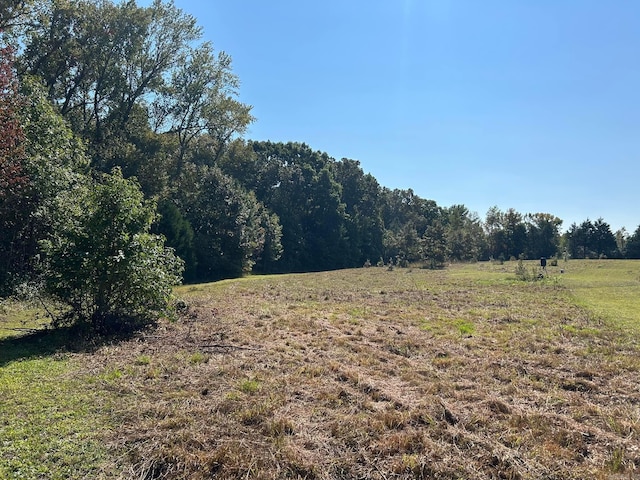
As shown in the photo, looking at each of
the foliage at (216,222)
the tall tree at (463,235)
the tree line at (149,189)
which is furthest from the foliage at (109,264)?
the tall tree at (463,235)

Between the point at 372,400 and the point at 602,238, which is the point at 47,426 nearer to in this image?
the point at 372,400

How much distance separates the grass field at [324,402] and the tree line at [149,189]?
76.1 inches

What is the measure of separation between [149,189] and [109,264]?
2182cm

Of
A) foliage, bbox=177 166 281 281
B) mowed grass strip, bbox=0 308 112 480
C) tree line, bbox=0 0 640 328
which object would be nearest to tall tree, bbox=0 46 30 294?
tree line, bbox=0 0 640 328

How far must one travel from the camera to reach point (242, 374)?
6102mm

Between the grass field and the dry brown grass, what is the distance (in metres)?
0.02

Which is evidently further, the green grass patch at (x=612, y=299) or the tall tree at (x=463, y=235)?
the tall tree at (x=463, y=235)

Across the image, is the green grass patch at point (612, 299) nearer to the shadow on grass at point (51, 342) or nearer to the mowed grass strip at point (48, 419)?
the mowed grass strip at point (48, 419)

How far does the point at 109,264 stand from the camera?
7.98 meters

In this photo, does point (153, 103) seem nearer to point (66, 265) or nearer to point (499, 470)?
point (66, 265)

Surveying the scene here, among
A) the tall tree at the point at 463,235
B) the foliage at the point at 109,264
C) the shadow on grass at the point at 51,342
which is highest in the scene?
the tall tree at the point at 463,235

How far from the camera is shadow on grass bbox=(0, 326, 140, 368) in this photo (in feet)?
22.7

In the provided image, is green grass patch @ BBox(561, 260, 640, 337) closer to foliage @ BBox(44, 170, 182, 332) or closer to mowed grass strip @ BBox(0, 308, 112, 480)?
mowed grass strip @ BBox(0, 308, 112, 480)

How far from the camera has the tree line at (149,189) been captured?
8531 millimetres
